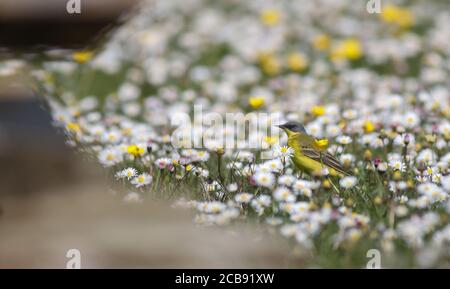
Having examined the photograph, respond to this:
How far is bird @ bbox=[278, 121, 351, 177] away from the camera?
396 cm

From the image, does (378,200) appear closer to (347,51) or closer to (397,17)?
(347,51)

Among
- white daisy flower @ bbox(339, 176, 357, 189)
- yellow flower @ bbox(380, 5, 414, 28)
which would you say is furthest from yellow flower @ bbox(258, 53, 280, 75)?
white daisy flower @ bbox(339, 176, 357, 189)

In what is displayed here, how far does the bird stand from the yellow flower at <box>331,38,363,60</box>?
323cm

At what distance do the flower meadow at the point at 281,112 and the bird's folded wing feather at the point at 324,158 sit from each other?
0.09 meters

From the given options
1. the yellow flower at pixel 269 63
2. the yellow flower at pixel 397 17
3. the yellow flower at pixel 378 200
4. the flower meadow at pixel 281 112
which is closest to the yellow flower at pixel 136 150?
the flower meadow at pixel 281 112

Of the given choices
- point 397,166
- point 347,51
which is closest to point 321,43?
point 347,51

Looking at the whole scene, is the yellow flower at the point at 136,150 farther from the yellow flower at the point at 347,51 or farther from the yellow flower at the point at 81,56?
the yellow flower at the point at 347,51

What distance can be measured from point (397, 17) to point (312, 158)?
4.57 meters

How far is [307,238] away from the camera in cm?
329

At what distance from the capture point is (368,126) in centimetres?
468

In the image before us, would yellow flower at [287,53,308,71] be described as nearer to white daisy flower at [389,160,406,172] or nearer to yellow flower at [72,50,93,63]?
yellow flower at [72,50,93,63]

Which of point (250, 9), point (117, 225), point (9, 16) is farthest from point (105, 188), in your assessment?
point (250, 9)
